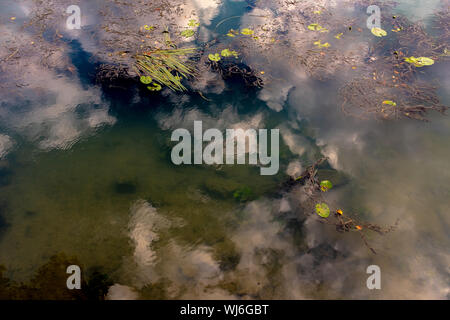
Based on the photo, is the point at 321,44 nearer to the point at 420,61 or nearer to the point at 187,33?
the point at 420,61

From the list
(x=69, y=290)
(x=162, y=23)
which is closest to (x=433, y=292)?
(x=69, y=290)

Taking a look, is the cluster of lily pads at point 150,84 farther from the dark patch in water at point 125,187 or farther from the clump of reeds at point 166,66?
the dark patch in water at point 125,187

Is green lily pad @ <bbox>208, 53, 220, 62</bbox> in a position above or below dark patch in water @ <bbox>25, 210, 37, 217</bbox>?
above

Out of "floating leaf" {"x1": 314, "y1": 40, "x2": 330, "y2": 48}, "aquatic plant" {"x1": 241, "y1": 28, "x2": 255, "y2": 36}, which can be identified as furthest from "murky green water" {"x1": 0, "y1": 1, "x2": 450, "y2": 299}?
"aquatic plant" {"x1": 241, "y1": 28, "x2": 255, "y2": 36}

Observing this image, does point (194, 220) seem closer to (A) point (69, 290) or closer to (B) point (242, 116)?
(A) point (69, 290)

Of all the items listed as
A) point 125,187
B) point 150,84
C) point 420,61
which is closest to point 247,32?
point 150,84

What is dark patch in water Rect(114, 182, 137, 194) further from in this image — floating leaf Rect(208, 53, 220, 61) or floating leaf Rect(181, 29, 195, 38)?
floating leaf Rect(181, 29, 195, 38)
